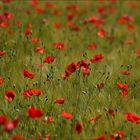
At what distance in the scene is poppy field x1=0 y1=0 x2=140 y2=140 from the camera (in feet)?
10.3

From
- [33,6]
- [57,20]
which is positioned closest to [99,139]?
[57,20]

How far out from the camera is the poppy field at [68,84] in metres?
3.15

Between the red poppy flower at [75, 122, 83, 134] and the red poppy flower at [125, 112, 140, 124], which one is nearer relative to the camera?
the red poppy flower at [75, 122, 83, 134]

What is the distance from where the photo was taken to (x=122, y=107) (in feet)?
12.1

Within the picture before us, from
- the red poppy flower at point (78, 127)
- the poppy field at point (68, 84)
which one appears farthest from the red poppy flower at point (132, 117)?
the red poppy flower at point (78, 127)

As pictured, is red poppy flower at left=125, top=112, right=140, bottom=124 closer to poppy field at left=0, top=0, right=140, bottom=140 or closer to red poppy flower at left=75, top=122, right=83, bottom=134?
poppy field at left=0, top=0, right=140, bottom=140

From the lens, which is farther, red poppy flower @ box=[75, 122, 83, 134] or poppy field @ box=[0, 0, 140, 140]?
poppy field @ box=[0, 0, 140, 140]

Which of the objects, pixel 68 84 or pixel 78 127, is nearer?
pixel 78 127

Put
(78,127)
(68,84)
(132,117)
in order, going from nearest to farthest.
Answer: (78,127)
(132,117)
(68,84)

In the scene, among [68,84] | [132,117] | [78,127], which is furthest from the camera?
[68,84]

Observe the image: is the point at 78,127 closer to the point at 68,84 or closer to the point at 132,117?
the point at 132,117

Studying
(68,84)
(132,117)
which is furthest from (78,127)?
(68,84)

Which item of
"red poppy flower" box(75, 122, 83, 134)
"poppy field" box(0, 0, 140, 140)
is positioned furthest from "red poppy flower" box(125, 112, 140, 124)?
"red poppy flower" box(75, 122, 83, 134)

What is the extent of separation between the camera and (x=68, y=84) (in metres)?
3.94
